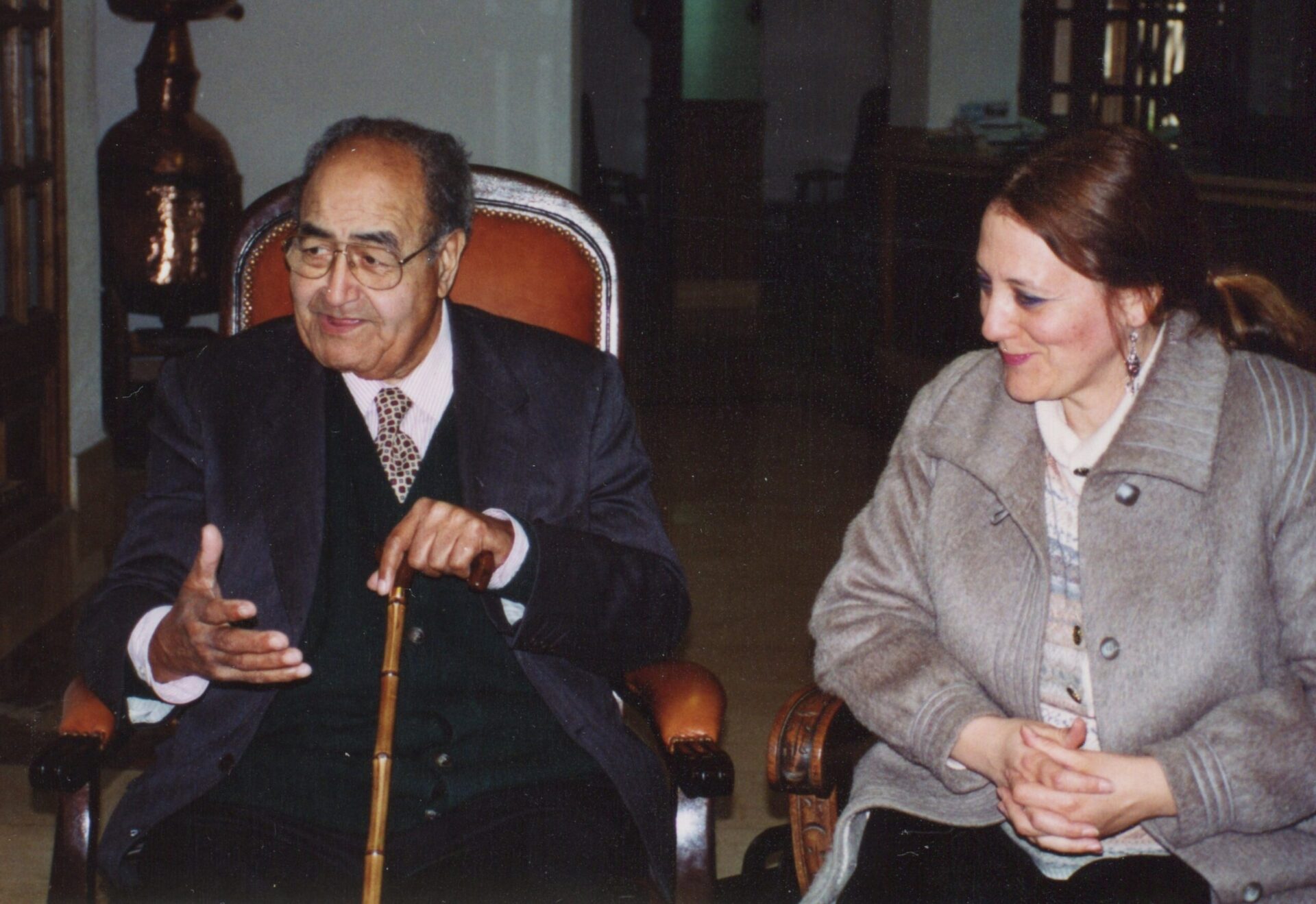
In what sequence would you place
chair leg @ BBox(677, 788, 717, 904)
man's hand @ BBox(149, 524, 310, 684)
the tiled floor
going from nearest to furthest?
man's hand @ BBox(149, 524, 310, 684) < chair leg @ BBox(677, 788, 717, 904) < the tiled floor

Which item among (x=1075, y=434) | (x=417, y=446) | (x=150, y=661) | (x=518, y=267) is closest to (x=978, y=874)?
(x=1075, y=434)

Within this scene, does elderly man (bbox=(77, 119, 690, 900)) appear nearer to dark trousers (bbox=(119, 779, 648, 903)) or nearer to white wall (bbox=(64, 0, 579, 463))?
dark trousers (bbox=(119, 779, 648, 903))

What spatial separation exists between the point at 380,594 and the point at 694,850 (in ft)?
1.47

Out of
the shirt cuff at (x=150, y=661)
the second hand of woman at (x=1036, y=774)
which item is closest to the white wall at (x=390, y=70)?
the shirt cuff at (x=150, y=661)

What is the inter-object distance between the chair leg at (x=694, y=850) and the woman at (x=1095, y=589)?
140 mm

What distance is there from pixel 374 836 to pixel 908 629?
652 mm

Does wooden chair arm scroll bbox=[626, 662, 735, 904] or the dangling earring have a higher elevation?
the dangling earring

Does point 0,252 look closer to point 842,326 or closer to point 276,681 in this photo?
point 276,681

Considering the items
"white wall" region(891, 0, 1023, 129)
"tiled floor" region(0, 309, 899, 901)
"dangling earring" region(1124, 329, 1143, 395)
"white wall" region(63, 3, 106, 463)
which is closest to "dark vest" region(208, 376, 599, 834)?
"dangling earring" region(1124, 329, 1143, 395)

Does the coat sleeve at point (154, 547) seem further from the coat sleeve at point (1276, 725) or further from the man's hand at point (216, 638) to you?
the coat sleeve at point (1276, 725)

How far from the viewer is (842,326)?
9430mm

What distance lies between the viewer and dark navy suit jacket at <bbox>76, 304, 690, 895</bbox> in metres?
1.82

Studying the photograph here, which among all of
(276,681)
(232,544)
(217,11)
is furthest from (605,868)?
(217,11)

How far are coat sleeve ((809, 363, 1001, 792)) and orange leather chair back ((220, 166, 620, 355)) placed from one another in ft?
1.80
